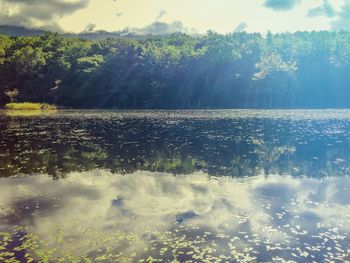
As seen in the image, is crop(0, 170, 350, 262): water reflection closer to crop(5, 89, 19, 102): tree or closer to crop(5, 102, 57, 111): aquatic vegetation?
crop(5, 102, 57, 111): aquatic vegetation

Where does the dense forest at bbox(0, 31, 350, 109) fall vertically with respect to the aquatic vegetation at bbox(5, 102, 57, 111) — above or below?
above

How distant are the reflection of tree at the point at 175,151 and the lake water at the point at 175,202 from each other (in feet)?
0.66

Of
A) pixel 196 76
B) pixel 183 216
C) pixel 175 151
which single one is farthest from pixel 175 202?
pixel 196 76

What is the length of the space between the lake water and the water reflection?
6 cm

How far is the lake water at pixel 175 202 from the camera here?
19.3 meters

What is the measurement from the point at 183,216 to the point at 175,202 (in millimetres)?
3325

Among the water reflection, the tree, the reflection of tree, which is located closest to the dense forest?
the tree

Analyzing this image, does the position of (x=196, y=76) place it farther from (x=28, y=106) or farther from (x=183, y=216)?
(x=183, y=216)

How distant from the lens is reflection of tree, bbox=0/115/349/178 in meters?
40.2

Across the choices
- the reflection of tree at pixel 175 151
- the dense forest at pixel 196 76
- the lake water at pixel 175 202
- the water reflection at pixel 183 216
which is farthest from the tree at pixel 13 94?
the water reflection at pixel 183 216

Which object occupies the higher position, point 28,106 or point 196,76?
point 196,76

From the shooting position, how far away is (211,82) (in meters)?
163

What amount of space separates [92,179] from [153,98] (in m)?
131

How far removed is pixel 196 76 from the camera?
165 m
